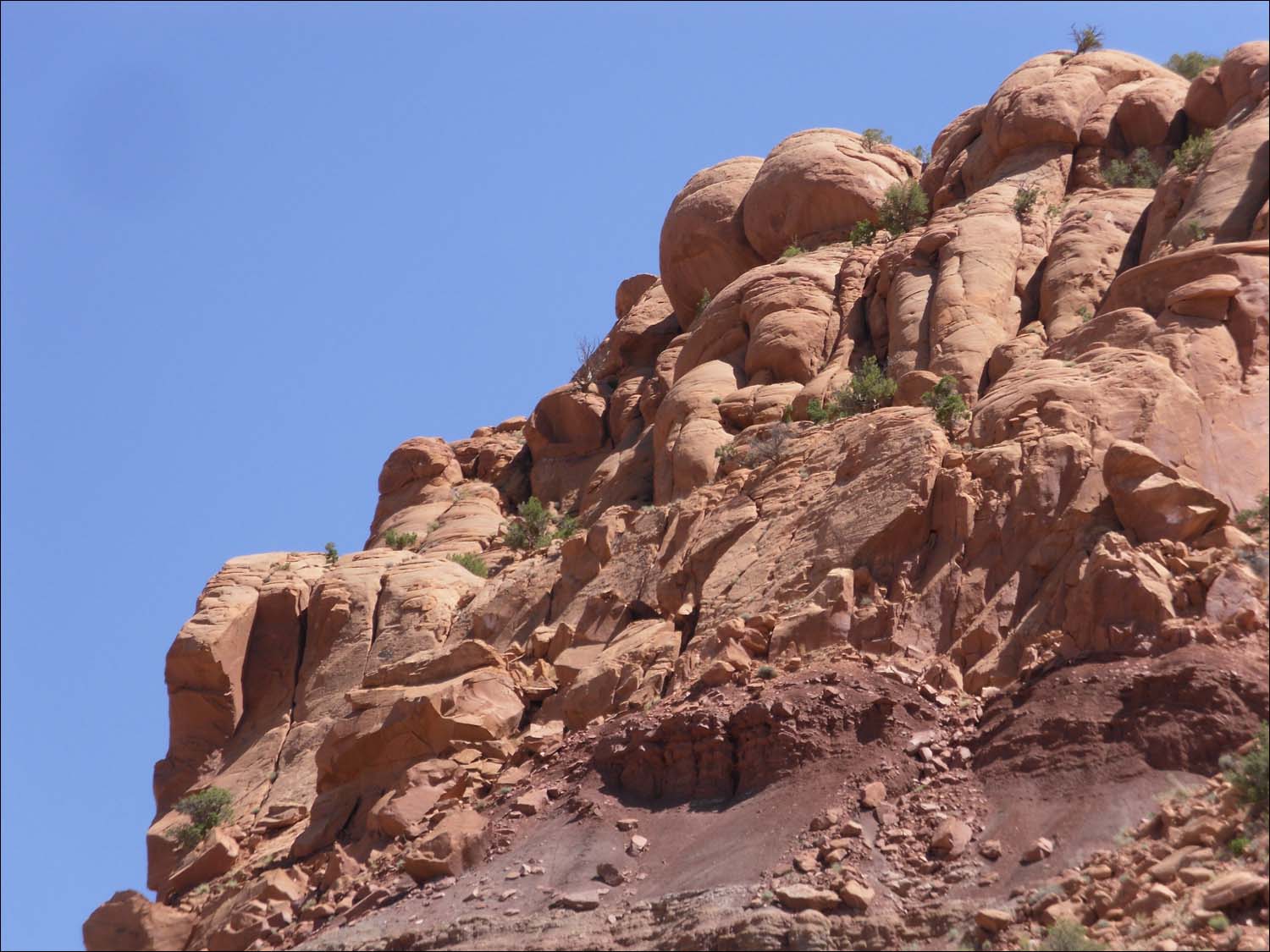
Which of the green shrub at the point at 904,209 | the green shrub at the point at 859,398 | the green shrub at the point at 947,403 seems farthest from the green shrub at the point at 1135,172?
the green shrub at the point at 947,403

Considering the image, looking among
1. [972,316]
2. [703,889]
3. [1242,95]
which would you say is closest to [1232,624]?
[703,889]

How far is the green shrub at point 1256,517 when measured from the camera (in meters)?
23.7

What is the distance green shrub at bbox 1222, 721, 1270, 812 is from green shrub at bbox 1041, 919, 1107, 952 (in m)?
2.44

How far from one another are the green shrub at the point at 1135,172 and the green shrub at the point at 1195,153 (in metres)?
2.37

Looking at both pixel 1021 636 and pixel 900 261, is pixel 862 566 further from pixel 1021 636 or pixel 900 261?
pixel 900 261

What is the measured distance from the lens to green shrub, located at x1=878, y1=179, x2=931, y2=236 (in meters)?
39.3

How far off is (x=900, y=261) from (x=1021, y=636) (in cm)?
1285

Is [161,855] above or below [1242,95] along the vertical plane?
below

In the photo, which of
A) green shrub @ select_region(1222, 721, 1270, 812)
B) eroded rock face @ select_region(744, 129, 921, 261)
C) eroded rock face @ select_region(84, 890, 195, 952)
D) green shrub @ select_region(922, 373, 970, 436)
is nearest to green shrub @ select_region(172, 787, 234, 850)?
eroded rock face @ select_region(84, 890, 195, 952)

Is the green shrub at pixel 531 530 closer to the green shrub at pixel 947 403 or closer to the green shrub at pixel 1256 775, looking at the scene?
the green shrub at pixel 947 403

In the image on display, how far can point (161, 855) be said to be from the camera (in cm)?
3391

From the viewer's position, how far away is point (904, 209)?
39656mm

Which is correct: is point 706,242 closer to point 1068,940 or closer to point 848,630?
point 848,630

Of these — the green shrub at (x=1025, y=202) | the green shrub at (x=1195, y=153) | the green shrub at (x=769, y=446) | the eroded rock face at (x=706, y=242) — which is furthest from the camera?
the eroded rock face at (x=706, y=242)
